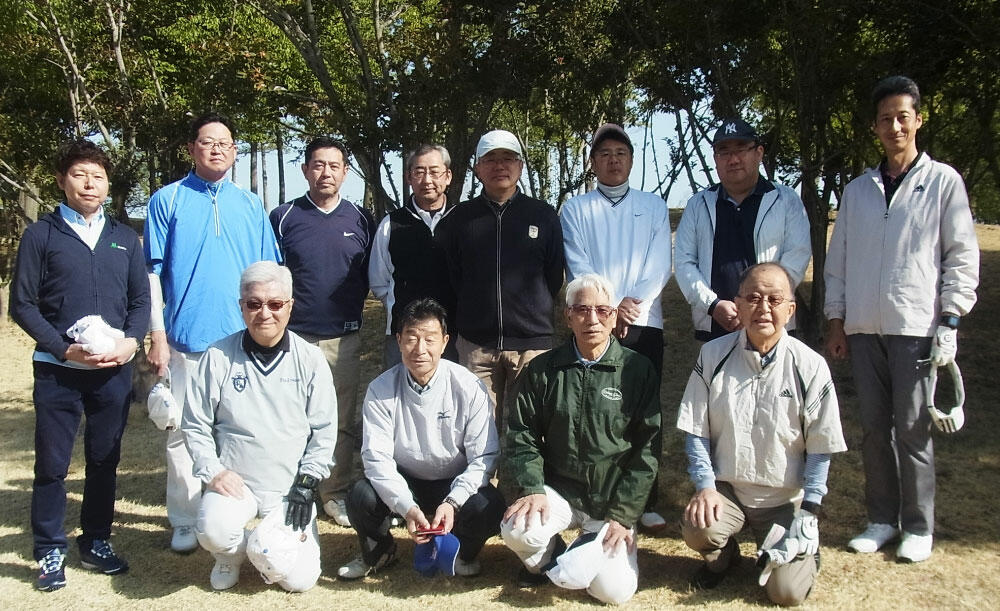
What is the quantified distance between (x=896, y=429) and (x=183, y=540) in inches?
148

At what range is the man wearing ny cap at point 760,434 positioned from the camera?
351 centimetres

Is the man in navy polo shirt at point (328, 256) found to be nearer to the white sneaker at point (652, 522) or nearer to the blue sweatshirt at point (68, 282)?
the blue sweatshirt at point (68, 282)

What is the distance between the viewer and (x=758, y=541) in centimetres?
375

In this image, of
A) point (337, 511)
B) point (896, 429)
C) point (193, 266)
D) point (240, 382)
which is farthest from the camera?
point (337, 511)

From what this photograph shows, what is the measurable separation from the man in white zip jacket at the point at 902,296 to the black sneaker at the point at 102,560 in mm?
3721

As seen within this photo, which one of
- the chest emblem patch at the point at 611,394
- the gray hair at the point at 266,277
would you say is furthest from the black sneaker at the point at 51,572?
the chest emblem patch at the point at 611,394

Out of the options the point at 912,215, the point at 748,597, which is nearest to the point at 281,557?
the point at 748,597

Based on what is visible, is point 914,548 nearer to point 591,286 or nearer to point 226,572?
point 591,286

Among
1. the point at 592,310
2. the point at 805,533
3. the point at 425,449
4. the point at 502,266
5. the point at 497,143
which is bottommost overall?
the point at 805,533

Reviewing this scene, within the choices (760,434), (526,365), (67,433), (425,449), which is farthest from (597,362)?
(67,433)

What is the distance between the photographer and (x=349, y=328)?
4680 mm

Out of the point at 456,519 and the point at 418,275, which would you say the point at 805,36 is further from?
the point at 456,519

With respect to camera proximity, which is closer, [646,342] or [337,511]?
[646,342]

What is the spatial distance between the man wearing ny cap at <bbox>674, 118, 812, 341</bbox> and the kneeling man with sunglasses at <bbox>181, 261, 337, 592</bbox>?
202 centimetres
